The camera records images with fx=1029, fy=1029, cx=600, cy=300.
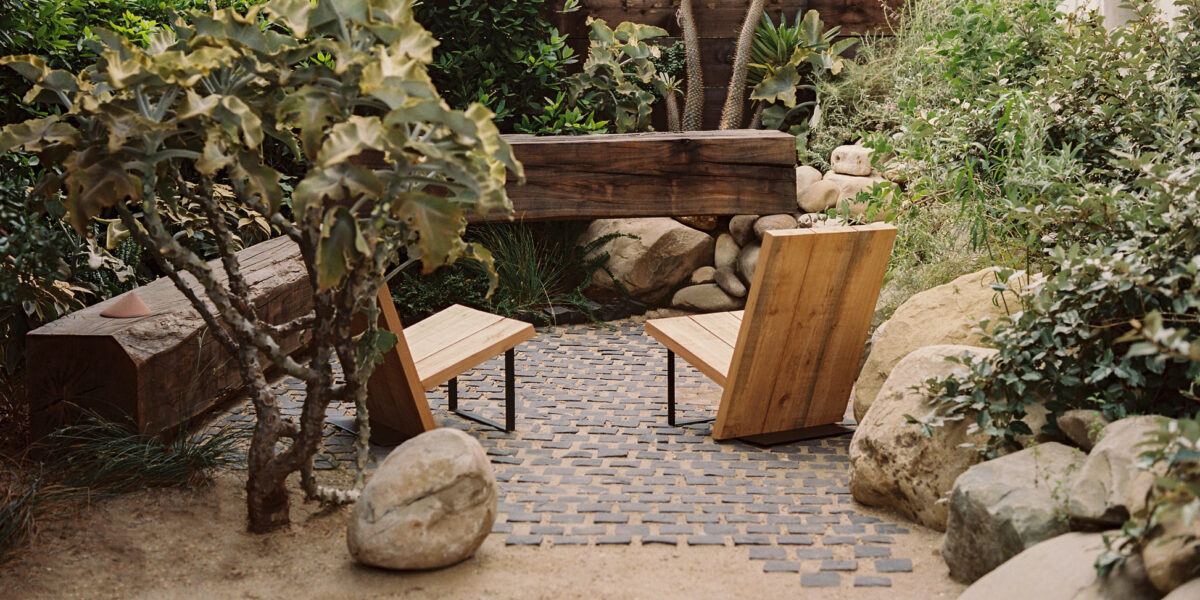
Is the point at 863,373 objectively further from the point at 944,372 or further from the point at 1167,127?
the point at 1167,127

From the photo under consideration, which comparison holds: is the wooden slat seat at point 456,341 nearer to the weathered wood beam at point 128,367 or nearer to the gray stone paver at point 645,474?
the gray stone paver at point 645,474

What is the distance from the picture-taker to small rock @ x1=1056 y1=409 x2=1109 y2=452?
3164mm

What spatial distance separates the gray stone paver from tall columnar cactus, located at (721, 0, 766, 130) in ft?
9.35

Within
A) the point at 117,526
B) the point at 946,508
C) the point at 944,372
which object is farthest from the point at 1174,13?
the point at 117,526

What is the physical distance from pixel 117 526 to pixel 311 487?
0.66 m

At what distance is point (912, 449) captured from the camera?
3.75m

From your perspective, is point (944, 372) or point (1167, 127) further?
point (1167, 127)

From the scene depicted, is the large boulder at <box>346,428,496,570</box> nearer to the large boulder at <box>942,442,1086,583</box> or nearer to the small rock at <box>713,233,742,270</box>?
the large boulder at <box>942,442,1086,583</box>

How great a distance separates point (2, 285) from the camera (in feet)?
13.1

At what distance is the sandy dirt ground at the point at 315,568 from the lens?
3230mm

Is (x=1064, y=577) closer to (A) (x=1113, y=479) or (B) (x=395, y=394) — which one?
(A) (x=1113, y=479)

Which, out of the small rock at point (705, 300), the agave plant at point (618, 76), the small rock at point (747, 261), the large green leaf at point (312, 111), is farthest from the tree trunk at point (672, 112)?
the large green leaf at point (312, 111)

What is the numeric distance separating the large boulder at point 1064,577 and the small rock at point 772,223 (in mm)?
4493

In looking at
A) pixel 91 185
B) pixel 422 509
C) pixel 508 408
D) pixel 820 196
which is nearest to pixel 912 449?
pixel 422 509
